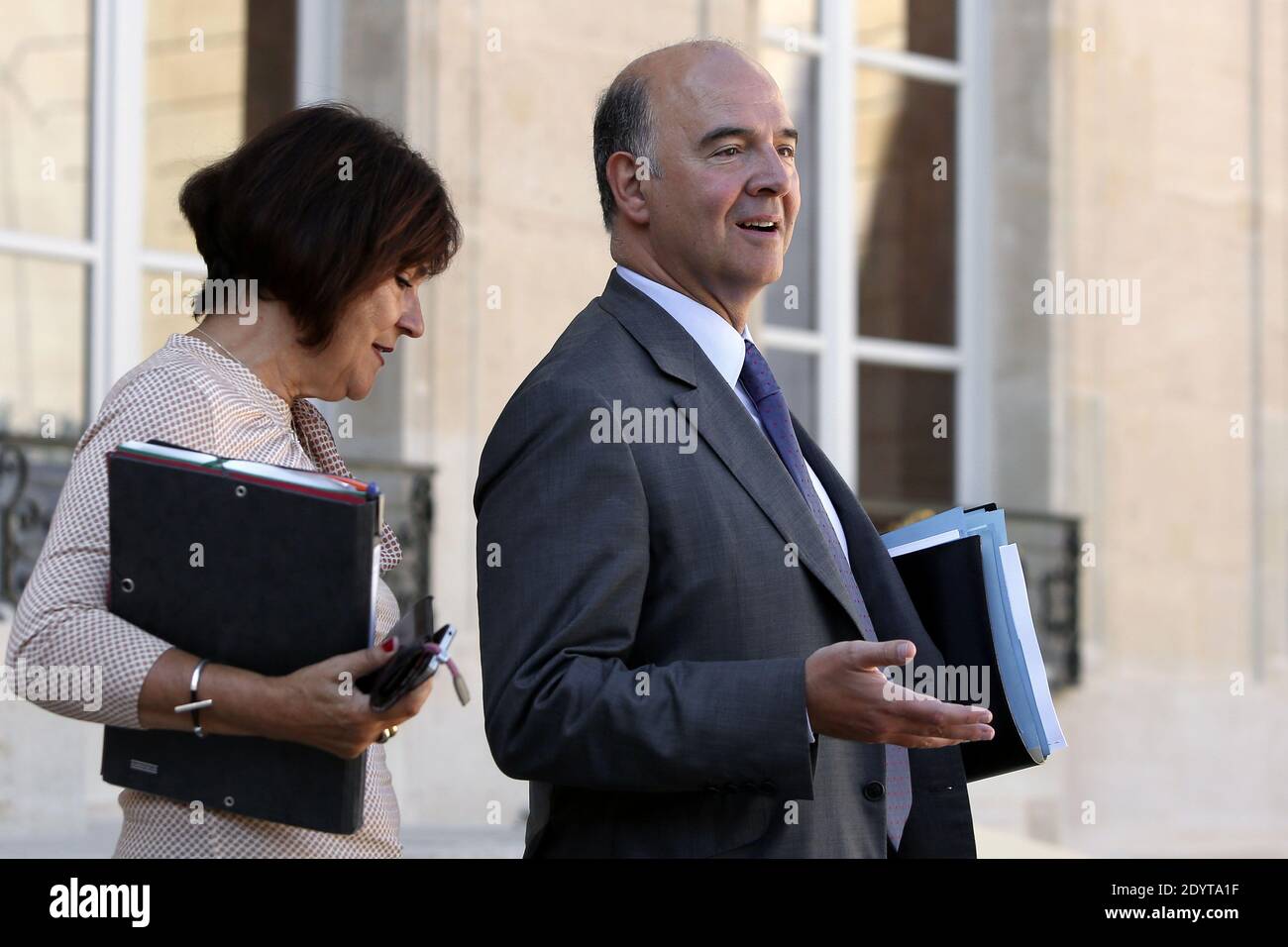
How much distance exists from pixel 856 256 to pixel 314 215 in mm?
6269

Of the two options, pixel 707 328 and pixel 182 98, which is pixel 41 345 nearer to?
pixel 182 98

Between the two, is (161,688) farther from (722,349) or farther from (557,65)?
(557,65)

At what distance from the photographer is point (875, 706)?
190 cm

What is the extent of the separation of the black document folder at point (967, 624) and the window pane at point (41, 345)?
435 cm

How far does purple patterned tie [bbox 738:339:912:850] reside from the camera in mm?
2264

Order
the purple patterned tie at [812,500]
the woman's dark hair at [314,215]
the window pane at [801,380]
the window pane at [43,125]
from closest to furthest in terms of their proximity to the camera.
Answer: the woman's dark hair at [314,215] → the purple patterned tie at [812,500] → the window pane at [43,125] → the window pane at [801,380]

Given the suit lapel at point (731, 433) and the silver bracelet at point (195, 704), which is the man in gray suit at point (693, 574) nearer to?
the suit lapel at point (731, 433)

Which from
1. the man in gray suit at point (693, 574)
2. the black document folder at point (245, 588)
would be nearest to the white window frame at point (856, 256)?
the man in gray suit at point (693, 574)

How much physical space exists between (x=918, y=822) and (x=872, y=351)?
6013mm

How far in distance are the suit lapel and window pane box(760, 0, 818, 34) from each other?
5853 mm

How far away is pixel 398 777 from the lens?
610cm

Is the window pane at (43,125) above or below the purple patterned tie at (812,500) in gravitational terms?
above

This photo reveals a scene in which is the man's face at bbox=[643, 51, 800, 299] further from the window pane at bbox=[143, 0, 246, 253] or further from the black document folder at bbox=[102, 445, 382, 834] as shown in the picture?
the window pane at bbox=[143, 0, 246, 253]

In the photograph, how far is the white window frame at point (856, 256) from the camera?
800 cm
